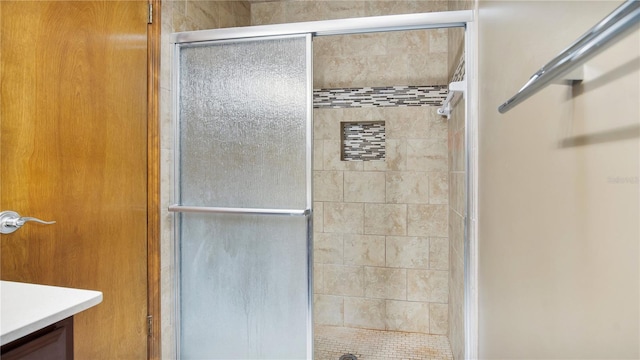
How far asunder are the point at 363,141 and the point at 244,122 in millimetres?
1229

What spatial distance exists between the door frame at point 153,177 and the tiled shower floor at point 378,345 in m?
1.07

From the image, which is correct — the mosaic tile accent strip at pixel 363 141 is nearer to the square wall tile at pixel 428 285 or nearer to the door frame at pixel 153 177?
the square wall tile at pixel 428 285

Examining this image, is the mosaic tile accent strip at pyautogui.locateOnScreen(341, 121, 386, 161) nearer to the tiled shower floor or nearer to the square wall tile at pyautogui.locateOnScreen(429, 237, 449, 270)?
the square wall tile at pyautogui.locateOnScreen(429, 237, 449, 270)

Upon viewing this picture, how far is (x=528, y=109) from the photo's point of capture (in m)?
0.87

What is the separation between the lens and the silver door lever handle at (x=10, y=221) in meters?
1.04

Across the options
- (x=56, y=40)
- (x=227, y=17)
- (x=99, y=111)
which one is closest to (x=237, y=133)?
(x=99, y=111)

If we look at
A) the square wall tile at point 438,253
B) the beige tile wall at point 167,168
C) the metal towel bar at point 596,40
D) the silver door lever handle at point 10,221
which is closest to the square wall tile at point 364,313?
the square wall tile at point 438,253

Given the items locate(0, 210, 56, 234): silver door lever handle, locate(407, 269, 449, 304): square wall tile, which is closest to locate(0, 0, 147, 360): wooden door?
locate(0, 210, 56, 234): silver door lever handle

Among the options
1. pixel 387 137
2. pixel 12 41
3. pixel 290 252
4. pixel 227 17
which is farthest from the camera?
pixel 387 137

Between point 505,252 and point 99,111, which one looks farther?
point 99,111

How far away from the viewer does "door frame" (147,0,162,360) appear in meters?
1.62

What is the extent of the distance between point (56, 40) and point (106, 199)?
60cm

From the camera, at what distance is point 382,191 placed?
2557mm

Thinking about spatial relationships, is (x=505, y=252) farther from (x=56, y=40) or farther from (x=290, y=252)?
(x=56, y=40)
